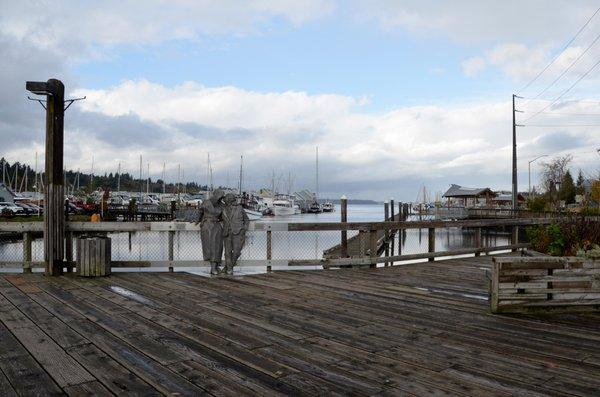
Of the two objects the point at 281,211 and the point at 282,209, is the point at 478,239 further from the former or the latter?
the point at 281,211

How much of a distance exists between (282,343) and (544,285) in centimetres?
359

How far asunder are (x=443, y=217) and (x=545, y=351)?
65821 mm

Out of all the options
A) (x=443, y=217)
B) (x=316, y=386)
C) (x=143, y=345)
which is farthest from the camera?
(x=443, y=217)

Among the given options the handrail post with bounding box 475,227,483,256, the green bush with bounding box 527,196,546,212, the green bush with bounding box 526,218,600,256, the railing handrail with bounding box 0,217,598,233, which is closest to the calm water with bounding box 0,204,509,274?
the railing handrail with bounding box 0,217,598,233

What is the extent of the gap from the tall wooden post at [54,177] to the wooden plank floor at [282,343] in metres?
1.20

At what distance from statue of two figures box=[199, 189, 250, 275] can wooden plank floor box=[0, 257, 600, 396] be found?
58.3 inches

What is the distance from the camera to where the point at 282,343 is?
452cm

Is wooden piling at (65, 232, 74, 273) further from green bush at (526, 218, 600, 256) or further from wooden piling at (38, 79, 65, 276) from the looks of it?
green bush at (526, 218, 600, 256)

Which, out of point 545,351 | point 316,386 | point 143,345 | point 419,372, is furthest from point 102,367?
point 545,351

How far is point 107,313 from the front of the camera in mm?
5691

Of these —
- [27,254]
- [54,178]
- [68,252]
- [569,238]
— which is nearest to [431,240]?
[569,238]

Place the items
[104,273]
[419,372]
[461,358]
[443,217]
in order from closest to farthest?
[419,372] → [461,358] → [104,273] → [443,217]

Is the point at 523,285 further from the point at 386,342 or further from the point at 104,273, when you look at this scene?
the point at 104,273

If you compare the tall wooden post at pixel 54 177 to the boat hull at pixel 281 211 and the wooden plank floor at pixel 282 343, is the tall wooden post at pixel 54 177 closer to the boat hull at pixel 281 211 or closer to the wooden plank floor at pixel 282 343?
the wooden plank floor at pixel 282 343
